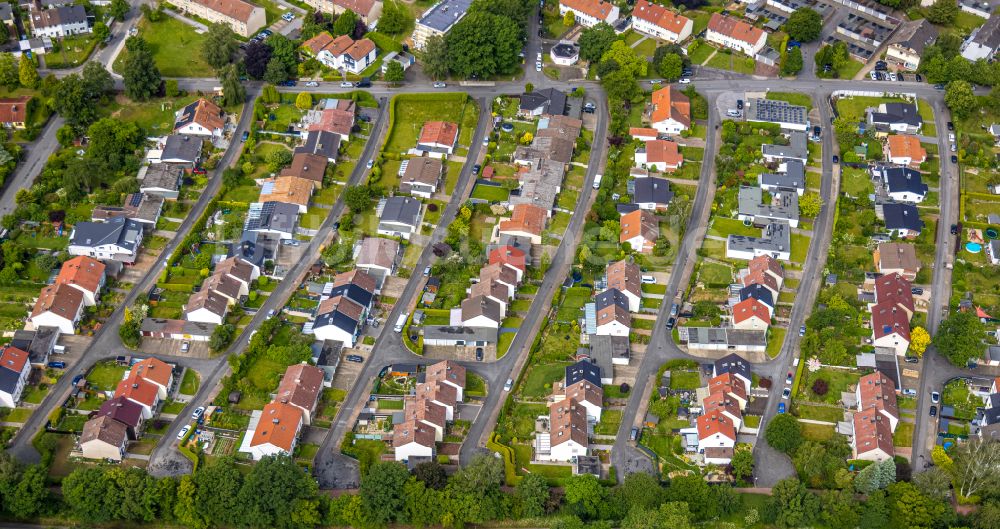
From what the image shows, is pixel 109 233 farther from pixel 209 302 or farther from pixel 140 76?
pixel 140 76

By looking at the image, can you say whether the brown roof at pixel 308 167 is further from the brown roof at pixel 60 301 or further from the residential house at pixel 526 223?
the brown roof at pixel 60 301

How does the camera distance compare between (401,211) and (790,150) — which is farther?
(790,150)

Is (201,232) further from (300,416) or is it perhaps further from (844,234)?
(844,234)

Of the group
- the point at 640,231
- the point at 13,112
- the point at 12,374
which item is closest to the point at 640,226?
the point at 640,231

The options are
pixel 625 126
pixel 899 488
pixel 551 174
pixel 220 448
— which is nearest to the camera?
pixel 899 488

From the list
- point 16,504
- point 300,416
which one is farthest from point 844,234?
point 16,504

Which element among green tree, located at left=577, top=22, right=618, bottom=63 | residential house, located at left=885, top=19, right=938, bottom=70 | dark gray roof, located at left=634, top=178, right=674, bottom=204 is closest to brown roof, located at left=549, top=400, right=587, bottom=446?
dark gray roof, located at left=634, top=178, right=674, bottom=204

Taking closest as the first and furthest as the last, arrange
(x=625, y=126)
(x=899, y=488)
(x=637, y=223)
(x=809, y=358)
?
1. (x=899, y=488)
2. (x=809, y=358)
3. (x=637, y=223)
4. (x=625, y=126)
